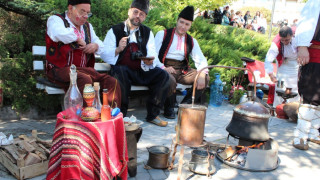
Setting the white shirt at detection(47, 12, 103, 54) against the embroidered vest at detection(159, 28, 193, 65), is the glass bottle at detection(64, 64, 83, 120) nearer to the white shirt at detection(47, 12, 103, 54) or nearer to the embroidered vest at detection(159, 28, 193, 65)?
the white shirt at detection(47, 12, 103, 54)

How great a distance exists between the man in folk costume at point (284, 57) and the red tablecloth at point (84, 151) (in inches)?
181

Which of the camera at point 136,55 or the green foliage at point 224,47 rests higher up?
the green foliage at point 224,47

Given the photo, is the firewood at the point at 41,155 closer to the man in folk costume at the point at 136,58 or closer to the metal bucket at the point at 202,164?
the metal bucket at the point at 202,164

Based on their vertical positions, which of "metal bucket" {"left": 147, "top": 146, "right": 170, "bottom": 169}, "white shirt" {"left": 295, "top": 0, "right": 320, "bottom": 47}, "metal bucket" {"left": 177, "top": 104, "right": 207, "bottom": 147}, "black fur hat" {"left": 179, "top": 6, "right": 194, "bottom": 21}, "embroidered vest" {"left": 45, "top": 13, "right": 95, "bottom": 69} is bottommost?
"metal bucket" {"left": 147, "top": 146, "right": 170, "bottom": 169}

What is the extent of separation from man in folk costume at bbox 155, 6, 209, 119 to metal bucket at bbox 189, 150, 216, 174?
230 centimetres

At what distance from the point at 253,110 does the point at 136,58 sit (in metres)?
2.29

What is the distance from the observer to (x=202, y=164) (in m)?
3.24

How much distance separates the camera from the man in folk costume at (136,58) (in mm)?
4773

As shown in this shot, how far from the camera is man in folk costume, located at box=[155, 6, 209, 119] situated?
559 centimetres

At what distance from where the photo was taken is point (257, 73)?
7.30 meters

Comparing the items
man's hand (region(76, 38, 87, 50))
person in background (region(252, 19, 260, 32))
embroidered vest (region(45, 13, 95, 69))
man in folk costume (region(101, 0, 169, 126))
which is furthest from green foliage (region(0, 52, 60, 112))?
person in background (region(252, 19, 260, 32))

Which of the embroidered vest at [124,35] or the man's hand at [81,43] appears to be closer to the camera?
the man's hand at [81,43]

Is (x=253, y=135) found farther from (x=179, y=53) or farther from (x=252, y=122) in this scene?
(x=179, y=53)

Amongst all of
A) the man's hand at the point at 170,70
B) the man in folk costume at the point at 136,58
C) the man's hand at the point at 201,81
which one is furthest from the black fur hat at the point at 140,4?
the man's hand at the point at 201,81
